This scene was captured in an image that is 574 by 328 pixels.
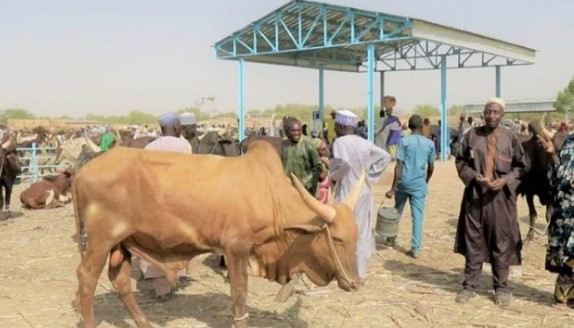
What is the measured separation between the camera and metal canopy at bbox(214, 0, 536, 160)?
61.4 feet

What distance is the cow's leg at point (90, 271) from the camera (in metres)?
5.06

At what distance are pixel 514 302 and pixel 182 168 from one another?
11.3 feet

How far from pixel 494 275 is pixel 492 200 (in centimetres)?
71

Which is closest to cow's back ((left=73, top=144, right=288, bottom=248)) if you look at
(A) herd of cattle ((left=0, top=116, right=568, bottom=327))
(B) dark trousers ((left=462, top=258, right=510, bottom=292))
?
(A) herd of cattle ((left=0, top=116, right=568, bottom=327))

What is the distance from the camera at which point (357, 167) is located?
666cm

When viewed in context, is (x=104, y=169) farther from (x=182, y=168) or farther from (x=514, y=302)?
Result: (x=514, y=302)

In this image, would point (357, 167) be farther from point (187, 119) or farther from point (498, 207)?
point (187, 119)

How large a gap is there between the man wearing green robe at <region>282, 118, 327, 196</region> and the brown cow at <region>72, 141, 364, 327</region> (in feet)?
5.03

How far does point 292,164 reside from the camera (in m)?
6.72

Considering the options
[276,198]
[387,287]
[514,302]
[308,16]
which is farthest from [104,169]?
[308,16]

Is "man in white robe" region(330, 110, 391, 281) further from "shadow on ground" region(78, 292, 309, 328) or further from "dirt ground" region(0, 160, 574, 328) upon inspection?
"shadow on ground" region(78, 292, 309, 328)

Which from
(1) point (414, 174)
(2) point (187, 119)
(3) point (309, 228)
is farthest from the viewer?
(1) point (414, 174)

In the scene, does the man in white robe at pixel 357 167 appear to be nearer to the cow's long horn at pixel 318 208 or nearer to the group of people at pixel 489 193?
the group of people at pixel 489 193

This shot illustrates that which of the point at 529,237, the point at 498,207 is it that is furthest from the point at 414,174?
the point at 498,207
